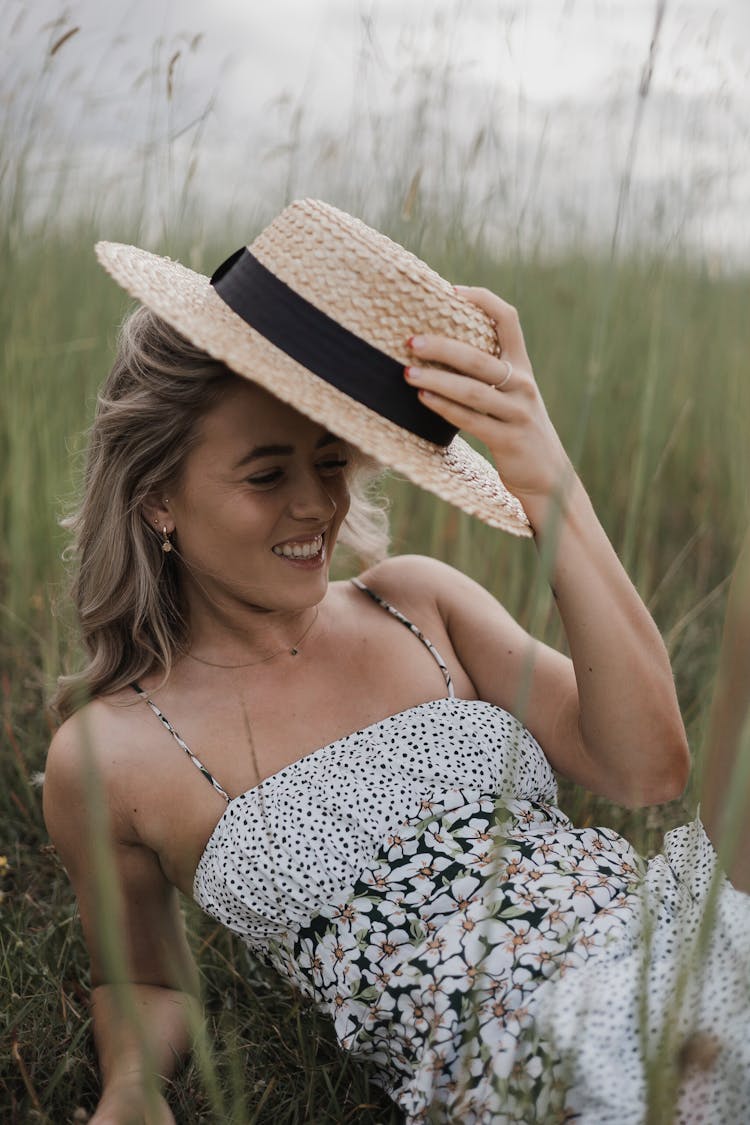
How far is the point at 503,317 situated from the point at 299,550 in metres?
0.41

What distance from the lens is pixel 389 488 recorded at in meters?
2.80

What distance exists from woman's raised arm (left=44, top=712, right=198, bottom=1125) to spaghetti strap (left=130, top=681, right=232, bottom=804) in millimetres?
106

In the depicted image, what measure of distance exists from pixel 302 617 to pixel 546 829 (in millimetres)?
480

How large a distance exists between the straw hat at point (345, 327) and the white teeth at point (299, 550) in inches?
9.4

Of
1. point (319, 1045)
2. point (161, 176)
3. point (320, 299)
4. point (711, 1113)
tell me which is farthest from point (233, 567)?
point (161, 176)

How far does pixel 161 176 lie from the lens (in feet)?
8.04

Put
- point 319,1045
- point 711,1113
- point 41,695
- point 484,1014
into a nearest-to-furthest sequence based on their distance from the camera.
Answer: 1. point 711,1113
2. point 484,1014
3. point 319,1045
4. point 41,695

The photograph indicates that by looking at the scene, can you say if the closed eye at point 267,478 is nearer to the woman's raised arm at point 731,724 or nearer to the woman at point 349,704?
the woman at point 349,704

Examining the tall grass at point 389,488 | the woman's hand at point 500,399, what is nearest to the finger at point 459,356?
the woman's hand at point 500,399

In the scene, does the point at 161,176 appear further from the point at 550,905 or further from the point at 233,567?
the point at 550,905

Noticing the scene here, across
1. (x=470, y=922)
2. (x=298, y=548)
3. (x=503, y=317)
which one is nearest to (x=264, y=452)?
(x=298, y=548)

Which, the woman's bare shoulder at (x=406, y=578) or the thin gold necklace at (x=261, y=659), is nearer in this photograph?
the thin gold necklace at (x=261, y=659)

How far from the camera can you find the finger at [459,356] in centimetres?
122

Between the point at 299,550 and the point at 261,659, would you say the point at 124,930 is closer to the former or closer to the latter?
the point at 261,659
